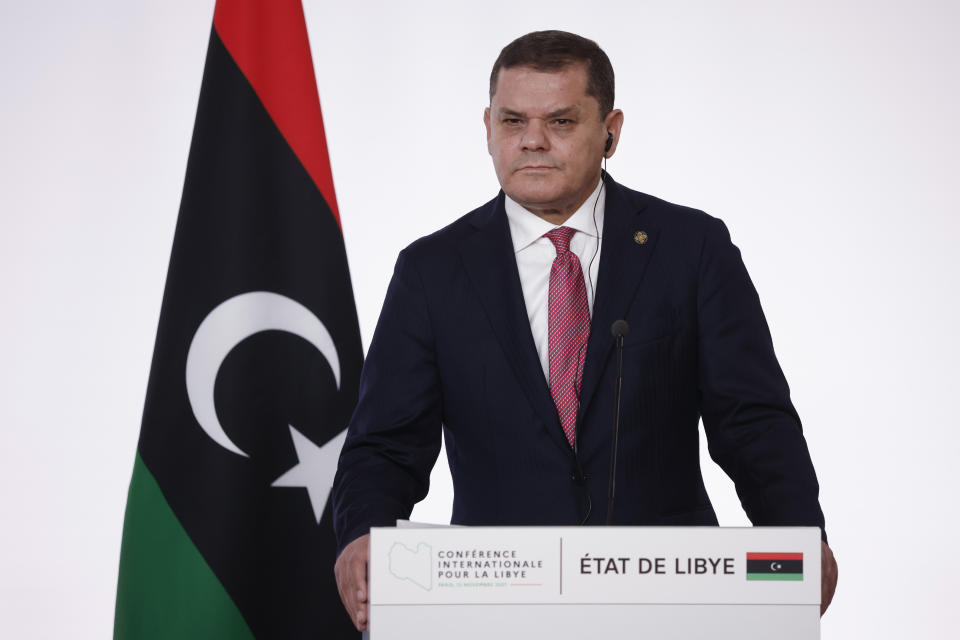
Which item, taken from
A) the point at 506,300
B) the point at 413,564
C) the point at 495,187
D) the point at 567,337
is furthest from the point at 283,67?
the point at 413,564

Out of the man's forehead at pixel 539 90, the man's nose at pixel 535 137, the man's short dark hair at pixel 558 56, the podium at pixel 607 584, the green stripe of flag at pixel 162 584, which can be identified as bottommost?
the green stripe of flag at pixel 162 584

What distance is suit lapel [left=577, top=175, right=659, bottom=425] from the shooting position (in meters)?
1.87

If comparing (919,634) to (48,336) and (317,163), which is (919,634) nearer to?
(317,163)

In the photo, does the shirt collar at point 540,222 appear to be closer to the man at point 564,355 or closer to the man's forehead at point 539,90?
the man at point 564,355

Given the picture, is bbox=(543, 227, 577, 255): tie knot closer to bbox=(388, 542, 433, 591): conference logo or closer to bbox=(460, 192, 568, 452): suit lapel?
bbox=(460, 192, 568, 452): suit lapel

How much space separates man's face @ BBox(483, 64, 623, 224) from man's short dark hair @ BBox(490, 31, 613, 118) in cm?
1

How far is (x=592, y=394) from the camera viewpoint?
186cm

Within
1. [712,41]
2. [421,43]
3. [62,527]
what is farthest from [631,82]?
[62,527]

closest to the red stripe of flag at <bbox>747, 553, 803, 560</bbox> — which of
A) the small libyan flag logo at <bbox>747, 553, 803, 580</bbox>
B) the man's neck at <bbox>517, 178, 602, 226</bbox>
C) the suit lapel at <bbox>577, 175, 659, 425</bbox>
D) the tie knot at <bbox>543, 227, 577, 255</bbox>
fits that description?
the small libyan flag logo at <bbox>747, 553, 803, 580</bbox>

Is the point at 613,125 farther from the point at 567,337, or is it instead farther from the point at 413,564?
the point at 413,564

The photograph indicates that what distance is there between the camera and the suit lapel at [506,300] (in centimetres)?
188

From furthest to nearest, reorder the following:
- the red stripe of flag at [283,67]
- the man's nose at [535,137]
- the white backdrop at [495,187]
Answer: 1. the white backdrop at [495,187]
2. the red stripe of flag at [283,67]
3. the man's nose at [535,137]

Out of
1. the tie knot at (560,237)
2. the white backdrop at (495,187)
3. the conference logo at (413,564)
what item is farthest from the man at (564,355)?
the white backdrop at (495,187)

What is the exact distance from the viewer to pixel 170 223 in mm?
3371
